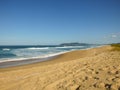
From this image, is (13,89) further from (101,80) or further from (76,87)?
(101,80)

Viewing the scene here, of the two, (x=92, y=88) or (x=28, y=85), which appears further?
(x=28, y=85)

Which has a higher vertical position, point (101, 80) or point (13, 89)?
point (101, 80)

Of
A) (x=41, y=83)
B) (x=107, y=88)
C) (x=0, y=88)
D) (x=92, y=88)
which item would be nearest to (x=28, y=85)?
(x=41, y=83)

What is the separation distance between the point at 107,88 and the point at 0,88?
371 cm

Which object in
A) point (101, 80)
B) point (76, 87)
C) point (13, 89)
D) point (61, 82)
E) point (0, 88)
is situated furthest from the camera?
point (0, 88)

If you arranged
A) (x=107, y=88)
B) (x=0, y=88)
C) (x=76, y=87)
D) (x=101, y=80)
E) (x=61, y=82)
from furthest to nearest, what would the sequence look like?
(x=0, y=88) < (x=61, y=82) < (x=101, y=80) < (x=76, y=87) < (x=107, y=88)

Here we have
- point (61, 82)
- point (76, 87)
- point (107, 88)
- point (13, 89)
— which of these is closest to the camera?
point (107, 88)

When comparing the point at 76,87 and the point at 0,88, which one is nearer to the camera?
the point at 76,87

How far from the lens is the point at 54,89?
14.6 ft

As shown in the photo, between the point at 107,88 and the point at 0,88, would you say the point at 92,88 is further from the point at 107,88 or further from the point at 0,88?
the point at 0,88

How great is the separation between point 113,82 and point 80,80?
96 cm

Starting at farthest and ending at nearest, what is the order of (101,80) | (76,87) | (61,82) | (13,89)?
(13,89), (61,82), (101,80), (76,87)

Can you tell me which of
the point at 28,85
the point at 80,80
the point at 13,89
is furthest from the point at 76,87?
the point at 13,89

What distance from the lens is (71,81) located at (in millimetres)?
4828
